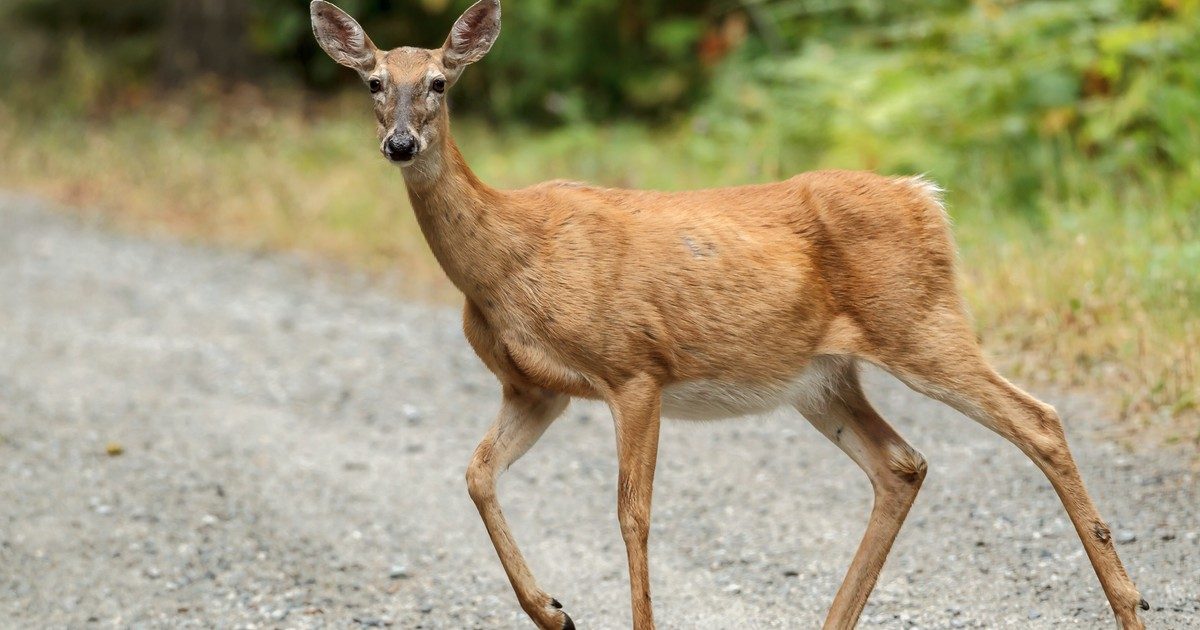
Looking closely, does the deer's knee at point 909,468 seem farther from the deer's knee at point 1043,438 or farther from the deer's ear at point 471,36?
the deer's ear at point 471,36

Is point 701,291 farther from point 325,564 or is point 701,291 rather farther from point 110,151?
point 110,151

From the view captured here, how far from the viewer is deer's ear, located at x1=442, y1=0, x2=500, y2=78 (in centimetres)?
454

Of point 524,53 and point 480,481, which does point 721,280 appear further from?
point 524,53

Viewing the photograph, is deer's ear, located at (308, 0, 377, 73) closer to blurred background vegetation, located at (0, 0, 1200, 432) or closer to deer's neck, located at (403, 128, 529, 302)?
deer's neck, located at (403, 128, 529, 302)

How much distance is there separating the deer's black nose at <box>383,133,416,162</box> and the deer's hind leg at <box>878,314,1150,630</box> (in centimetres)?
158

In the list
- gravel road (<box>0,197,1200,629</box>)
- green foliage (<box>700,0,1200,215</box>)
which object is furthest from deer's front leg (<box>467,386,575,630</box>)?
green foliage (<box>700,0,1200,215</box>)

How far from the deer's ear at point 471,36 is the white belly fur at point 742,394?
116 centimetres

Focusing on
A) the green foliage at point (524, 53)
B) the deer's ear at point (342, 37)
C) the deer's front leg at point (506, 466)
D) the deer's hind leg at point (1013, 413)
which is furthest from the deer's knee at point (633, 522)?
the green foliage at point (524, 53)

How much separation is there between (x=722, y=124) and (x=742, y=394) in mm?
7573

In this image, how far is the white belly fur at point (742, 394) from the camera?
461cm

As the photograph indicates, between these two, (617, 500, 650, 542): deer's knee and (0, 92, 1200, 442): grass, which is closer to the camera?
(617, 500, 650, 542): deer's knee

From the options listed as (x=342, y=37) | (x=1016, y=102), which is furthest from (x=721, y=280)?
(x=1016, y=102)

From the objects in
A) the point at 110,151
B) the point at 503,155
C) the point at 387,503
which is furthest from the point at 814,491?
the point at 110,151

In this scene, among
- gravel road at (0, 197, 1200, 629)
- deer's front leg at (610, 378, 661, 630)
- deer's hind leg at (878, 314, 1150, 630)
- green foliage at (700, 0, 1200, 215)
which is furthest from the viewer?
green foliage at (700, 0, 1200, 215)
